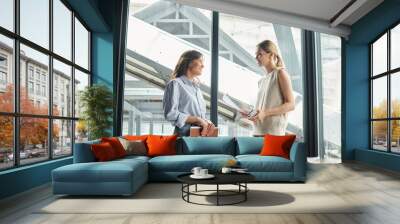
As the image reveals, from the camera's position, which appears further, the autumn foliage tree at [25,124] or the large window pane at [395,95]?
the large window pane at [395,95]

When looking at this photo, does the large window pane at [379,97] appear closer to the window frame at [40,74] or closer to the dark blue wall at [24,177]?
the window frame at [40,74]

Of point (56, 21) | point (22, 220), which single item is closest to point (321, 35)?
point (56, 21)

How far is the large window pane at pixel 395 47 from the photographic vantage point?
24.7ft

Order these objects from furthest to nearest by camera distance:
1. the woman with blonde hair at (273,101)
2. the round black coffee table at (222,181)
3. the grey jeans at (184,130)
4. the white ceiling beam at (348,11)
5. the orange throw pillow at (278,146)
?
the woman with blonde hair at (273,101) < the grey jeans at (184,130) < the white ceiling beam at (348,11) < the orange throw pillow at (278,146) < the round black coffee table at (222,181)

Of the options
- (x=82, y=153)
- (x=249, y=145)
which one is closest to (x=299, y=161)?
(x=249, y=145)

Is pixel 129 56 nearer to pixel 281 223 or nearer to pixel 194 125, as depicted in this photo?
pixel 194 125

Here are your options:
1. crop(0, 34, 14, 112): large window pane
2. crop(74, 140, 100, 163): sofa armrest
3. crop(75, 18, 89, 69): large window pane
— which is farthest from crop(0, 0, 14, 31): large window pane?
crop(75, 18, 89, 69): large window pane

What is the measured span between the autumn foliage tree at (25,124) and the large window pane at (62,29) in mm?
1189

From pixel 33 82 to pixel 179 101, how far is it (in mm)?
3827

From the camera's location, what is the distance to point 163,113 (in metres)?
8.77

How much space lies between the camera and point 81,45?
7.68m

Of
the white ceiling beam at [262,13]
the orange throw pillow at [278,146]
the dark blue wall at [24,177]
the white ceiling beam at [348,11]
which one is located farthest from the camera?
the white ceiling beam at [262,13]

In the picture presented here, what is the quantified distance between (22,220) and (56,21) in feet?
12.6

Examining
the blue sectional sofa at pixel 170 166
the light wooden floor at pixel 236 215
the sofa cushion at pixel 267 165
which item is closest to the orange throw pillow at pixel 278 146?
the blue sectional sofa at pixel 170 166
